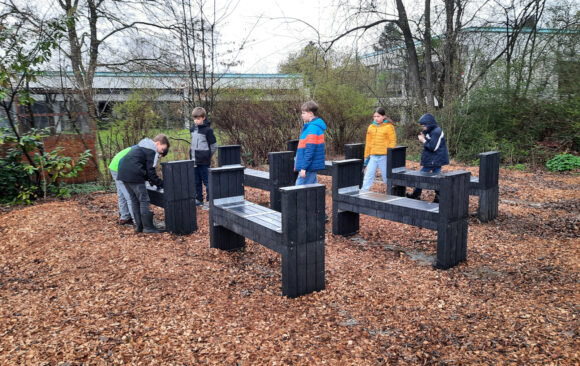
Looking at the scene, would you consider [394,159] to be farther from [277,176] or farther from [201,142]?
[201,142]

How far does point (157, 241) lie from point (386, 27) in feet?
37.2

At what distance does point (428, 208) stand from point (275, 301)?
6.80 feet

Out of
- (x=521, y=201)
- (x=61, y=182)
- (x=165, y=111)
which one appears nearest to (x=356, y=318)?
(x=521, y=201)

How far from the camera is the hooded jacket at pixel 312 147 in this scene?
5.04 meters

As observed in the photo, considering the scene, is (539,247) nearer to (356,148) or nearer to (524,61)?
(356,148)

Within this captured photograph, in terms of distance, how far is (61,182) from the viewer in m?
8.06

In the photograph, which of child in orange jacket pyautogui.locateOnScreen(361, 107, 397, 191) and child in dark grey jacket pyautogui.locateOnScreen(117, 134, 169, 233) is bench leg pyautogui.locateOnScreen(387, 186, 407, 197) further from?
child in dark grey jacket pyautogui.locateOnScreen(117, 134, 169, 233)

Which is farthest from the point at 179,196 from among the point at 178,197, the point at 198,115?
the point at 198,115

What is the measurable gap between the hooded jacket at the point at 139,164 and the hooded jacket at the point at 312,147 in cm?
191

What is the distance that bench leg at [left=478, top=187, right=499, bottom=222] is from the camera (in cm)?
609

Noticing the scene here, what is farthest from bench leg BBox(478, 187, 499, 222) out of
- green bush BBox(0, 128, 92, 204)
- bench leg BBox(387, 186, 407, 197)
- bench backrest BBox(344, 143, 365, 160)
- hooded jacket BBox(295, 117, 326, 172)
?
green bush BBox(0, 128, 92, 204)

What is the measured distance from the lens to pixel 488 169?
605cm

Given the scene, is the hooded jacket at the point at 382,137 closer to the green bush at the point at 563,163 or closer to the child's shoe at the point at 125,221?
the child's shoe at the point at 125,221

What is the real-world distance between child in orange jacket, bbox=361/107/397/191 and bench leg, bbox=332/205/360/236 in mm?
1571
